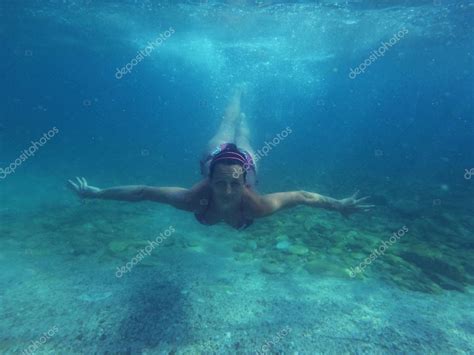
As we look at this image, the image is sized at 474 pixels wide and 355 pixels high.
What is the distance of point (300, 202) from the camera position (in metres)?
5.98

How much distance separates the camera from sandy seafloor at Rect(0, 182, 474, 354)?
407 cm

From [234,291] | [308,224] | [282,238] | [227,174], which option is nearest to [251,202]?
[227,174]

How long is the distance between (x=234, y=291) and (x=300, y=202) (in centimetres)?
214

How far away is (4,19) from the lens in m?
25.1

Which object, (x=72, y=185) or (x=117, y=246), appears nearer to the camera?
(x=72, y=185)

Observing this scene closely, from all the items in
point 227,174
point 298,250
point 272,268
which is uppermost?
point 227,174

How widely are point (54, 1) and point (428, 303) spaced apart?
25.8 meters

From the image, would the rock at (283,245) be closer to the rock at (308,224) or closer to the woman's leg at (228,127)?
the rock at (308,224)

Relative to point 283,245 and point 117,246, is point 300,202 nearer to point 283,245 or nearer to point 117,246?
point 283,245

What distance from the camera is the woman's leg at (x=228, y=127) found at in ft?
32.2

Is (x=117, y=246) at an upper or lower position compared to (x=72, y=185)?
lower

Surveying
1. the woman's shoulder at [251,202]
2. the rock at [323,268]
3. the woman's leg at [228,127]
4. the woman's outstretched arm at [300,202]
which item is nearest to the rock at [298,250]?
the rock at [323,268]

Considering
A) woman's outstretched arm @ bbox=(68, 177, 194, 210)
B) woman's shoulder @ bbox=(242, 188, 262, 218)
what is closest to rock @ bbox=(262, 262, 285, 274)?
Answer: woman's shoulder @ bbox=(242, 188, 262, 218)

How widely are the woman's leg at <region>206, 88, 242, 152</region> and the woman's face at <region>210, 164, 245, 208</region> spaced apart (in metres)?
3.33
